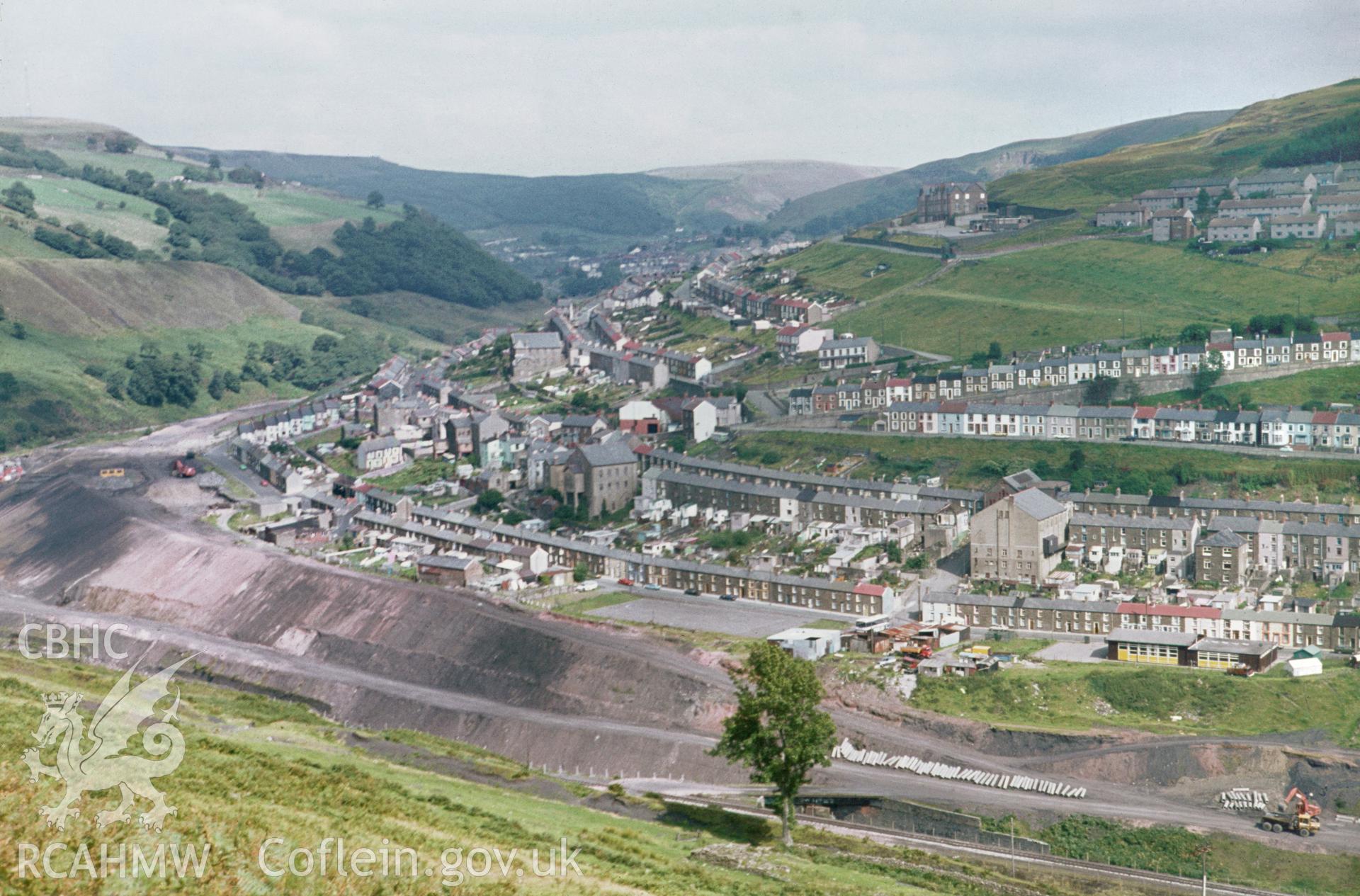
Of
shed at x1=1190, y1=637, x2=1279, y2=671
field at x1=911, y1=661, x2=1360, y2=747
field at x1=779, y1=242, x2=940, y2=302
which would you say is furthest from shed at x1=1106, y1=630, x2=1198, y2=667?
field at x1=779, y1=242, x2=940, y2=302

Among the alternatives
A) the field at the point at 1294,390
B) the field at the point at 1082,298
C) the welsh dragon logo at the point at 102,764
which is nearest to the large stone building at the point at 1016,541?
the field at the point at 1294,390

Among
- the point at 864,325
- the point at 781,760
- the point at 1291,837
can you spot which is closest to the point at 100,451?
the point at 864,325

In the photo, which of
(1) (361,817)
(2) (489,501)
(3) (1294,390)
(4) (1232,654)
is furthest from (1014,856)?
(2) (489,501)

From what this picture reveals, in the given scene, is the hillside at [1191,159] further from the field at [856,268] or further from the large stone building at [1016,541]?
the large stone building at [1016,541]

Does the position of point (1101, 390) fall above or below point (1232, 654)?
above

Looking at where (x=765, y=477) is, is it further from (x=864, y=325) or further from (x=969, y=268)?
(x=969, y=268)

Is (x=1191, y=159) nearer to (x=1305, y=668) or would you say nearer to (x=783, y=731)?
(x=1305, y=668)

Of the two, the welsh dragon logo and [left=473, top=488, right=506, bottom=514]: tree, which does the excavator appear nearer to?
the welsh dragon logo
